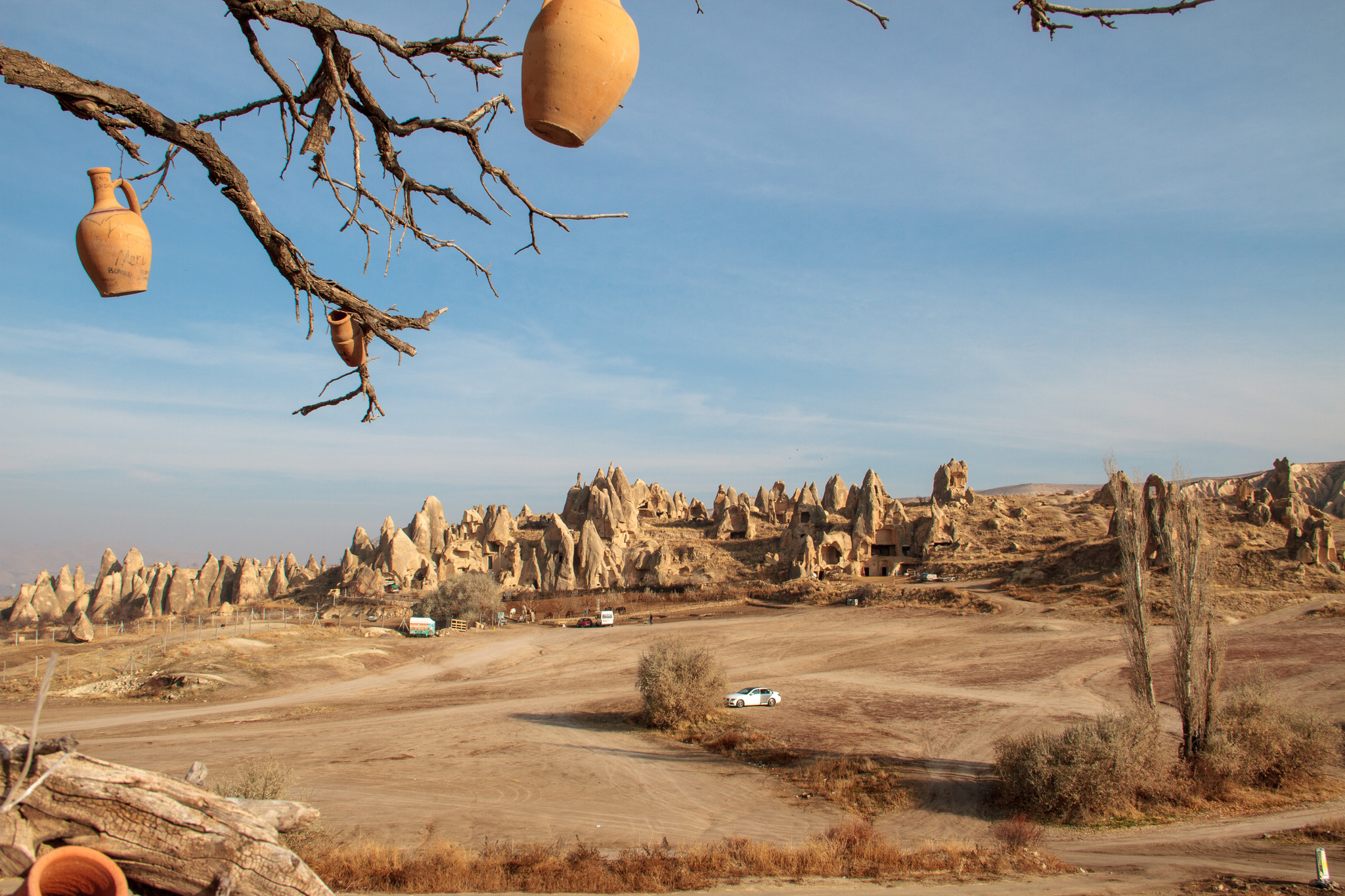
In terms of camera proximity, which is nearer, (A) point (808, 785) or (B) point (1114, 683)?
(A) point (808, 785)

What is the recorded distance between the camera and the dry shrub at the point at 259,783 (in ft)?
32.0

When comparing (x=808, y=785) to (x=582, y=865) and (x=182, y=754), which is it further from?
(x=182, y=754)

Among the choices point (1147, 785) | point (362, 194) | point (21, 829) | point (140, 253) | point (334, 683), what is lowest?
point (334, 683)

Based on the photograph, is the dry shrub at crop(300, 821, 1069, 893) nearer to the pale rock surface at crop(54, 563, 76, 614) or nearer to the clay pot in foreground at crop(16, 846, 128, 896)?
the clay pot in foreground at crop(16, 846, 128, 896)

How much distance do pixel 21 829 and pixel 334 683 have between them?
29362mm

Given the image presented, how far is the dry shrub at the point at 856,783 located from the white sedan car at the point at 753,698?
224 inches

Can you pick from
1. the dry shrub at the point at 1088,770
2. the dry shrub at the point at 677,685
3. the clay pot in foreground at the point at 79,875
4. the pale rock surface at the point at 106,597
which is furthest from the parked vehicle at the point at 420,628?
the clay pot in foreground at the point at 79,875

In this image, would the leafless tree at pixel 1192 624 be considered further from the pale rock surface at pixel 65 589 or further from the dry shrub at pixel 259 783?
the pale rock surface at pixel 65 589

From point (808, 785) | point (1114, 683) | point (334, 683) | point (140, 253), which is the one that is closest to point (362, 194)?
point (140, 253)

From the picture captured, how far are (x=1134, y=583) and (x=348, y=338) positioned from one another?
57.8ft

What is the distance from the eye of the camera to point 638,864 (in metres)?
9.43

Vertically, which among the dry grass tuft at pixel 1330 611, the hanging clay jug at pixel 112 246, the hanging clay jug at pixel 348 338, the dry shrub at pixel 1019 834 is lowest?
the dry shrub at pixel 1019 834

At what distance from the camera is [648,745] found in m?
18.6

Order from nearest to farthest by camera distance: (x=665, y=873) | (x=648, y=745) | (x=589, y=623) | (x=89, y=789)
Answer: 1. (x=89, y=789)
2. (x=665, y=873)
3. (x=648, y=745)
4. (x=589, y=623)
